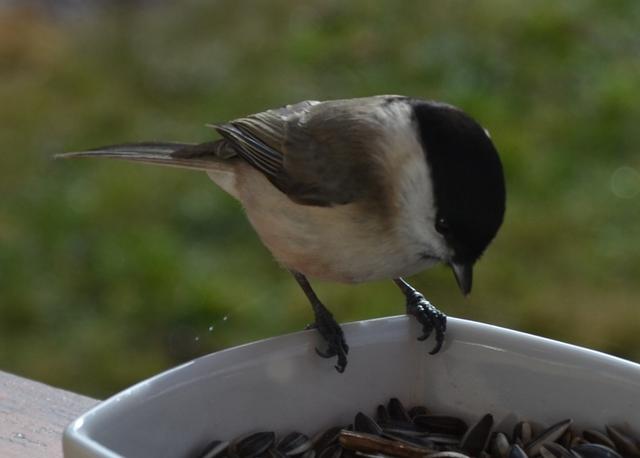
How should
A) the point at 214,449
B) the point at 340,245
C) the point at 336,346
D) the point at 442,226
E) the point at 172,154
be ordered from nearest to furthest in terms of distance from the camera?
the point at 214,449 < the point at 336,346 < the point at 442,226 < the point at 340,245 < the point at 172,154

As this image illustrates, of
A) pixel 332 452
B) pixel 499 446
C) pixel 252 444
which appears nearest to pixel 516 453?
pixel 499 446

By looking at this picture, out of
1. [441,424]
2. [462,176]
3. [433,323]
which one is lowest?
[441,424]

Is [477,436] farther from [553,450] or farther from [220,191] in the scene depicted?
[220,191]

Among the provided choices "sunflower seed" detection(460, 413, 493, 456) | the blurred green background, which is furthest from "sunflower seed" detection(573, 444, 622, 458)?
the blurred green background

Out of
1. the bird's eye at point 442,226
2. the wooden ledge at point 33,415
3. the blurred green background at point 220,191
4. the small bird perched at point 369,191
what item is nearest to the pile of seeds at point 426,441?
the small bird perched at point 369,191

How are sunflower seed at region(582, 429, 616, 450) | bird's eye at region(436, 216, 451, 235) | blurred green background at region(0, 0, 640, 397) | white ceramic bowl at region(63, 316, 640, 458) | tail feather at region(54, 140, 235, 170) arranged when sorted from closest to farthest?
white ceramic bowl at region(63, 316, 640, 458), sunflower seed at region(582, 429, 616, 450), bird's eye at region(436, 216, 451, 235), tail feather at region(54, 140, 235, 170), blurred green background at region(0, 0, 640, 397)

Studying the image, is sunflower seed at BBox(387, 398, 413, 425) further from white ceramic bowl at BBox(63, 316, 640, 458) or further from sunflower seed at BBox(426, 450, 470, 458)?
sunflower seed at BBox(426, 450, 470, 458)

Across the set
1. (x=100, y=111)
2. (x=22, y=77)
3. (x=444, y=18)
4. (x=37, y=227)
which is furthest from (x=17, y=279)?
(x=444, y=18)
